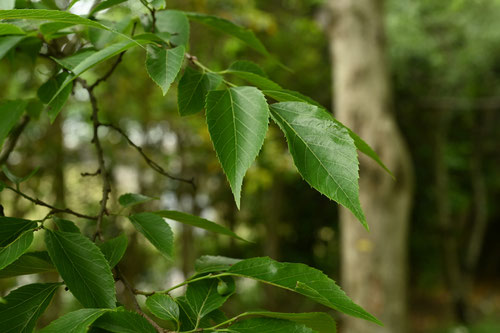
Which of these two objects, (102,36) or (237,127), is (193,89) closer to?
(237,127)

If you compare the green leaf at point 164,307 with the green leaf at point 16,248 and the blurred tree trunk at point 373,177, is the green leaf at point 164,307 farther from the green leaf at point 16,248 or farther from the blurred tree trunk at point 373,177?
the blurred tree trunk at point 373,177

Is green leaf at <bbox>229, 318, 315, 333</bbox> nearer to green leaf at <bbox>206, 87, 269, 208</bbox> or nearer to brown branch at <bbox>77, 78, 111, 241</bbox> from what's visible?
green leaf at <bbox>206, 87, 269, 208</bbox>

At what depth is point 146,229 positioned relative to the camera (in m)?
0.67

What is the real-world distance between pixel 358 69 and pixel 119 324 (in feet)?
11.6

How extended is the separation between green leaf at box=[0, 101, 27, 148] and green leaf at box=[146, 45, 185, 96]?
0.27 metres

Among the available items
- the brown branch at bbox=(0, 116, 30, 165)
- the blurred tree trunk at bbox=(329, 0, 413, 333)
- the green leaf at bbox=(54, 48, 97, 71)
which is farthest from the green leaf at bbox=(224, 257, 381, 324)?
the blurred tree trunk at bbox=(329, 0, 413, 333)

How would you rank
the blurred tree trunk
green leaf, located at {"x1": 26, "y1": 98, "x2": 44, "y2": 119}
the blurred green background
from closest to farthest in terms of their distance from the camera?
1. green leaf, located at {"x1": 26, "y1": 98, "x2": 44, "y2": 119}
2. the blurred tree trunk
3. the blurred green background

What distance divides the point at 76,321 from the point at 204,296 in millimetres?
144

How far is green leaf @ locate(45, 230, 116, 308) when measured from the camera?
526 millimetres

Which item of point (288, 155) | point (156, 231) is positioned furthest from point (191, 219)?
point (288, 155)

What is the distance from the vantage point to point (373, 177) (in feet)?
11.9

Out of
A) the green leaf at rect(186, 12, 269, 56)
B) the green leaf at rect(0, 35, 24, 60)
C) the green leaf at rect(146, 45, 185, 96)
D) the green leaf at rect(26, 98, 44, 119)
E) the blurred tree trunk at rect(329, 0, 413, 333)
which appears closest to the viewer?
the green leaf at rect(146, 45, 185, 96)

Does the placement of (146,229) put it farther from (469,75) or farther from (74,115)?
(469,75)

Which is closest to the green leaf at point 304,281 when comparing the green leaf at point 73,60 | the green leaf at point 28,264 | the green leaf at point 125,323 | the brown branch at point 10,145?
the green leaf at point 125,323
